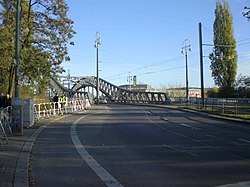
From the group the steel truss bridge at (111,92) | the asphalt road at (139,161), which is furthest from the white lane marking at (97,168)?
the steel truss bridge at (111,92)

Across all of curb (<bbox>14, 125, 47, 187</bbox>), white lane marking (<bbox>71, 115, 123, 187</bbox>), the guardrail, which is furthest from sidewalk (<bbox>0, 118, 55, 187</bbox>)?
the guardrail

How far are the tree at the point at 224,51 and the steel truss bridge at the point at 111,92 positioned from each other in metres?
14.6

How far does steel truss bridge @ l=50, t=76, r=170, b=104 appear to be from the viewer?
81.4m

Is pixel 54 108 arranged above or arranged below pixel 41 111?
above

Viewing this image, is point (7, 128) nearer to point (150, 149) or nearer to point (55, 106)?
point (150, 149)

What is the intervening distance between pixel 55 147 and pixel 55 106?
20.5 meters

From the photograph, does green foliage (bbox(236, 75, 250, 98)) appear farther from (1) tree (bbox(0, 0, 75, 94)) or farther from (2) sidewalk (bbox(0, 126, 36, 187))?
(2) sidewalk (bbox(0, 126, 36, 187))

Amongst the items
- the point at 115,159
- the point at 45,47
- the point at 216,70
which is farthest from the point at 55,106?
the point at 216,70

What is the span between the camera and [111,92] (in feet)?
368

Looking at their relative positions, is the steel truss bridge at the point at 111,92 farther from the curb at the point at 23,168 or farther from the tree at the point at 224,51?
the curb at the point at 23,168

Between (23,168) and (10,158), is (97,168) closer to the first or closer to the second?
(23,168)

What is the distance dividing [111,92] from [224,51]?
180 ft

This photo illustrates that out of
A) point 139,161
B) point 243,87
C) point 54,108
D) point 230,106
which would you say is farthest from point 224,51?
point 139,161

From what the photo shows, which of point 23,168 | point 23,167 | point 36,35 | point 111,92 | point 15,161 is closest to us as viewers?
point 23,168
